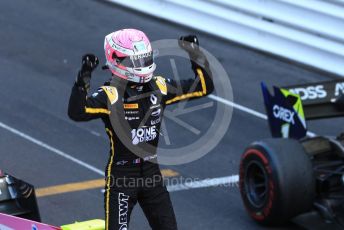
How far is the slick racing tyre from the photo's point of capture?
7602 millimetres

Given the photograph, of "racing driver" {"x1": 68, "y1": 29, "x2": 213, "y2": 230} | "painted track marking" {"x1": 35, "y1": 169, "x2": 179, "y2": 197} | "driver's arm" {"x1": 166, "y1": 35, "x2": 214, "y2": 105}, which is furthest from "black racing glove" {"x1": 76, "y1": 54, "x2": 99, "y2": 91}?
"painted track marking" {"x1": 35, "y1": 169, "x2": 179, "y2": 197}

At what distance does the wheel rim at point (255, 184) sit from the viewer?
808 cm

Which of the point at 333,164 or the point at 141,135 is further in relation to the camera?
the point at 333,164

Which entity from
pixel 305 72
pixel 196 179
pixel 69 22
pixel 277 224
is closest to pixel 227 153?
pixel 196 179

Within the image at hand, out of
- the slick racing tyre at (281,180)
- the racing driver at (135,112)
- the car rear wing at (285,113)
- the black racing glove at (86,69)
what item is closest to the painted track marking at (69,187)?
the slick racing tyre at (281,180)

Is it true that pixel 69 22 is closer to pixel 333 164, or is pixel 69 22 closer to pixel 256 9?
pixel 256 9

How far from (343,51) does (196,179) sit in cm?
419

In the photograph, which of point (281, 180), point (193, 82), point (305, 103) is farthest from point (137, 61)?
point (305, 103)

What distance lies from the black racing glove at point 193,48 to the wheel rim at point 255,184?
194 centimetres

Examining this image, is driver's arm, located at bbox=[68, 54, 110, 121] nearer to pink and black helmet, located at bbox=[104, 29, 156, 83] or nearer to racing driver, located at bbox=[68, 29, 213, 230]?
racing driver, located at bbox=[68, 29, 213, 230]

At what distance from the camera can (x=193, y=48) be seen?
6.30 m

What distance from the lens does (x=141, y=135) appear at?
614 cm

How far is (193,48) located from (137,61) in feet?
1.70

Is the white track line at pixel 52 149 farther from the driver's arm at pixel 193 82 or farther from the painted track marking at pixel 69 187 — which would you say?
the driver's arm at pixel 193 82
